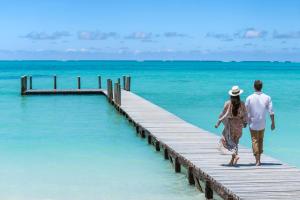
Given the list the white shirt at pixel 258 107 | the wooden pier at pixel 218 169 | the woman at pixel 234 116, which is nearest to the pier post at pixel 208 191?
the wooden pier at pixel 218 169

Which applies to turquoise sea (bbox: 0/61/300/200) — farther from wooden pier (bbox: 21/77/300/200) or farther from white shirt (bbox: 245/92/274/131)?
white shirt (bbox: 245/92/274/131)

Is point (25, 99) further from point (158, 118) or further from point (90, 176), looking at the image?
point (90, 176)

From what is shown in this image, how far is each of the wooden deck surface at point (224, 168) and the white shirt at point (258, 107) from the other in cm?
90

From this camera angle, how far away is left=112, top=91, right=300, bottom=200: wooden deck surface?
9.05m

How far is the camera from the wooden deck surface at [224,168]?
29.7 feet

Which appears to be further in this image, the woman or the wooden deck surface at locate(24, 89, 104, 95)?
the wooden deck surface at locate(24, 89, 104, 95)

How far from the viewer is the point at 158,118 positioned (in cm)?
2078

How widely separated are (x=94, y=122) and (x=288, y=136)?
794cm

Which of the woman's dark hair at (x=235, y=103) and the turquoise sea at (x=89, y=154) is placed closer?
the woman's dark hair at (x=235, y=103)

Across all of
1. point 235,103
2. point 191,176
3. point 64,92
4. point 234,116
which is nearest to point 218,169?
point 234,116

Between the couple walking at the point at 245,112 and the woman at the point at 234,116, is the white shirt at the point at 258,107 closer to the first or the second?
the couple walking at the point at 245,112

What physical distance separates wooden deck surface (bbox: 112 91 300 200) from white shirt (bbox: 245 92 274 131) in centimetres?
90

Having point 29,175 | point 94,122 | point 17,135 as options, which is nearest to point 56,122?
point 94,122

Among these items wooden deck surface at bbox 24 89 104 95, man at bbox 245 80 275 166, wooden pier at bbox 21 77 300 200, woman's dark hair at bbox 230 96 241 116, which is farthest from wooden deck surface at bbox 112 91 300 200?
wooden deck surface at bbox 24 89 104 95
